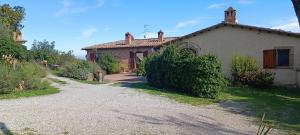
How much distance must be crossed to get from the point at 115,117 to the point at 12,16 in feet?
102

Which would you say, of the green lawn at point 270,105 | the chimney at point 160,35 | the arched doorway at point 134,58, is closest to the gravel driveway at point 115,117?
the green lawn at point 270,105

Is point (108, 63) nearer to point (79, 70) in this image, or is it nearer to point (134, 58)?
point (134, 58)

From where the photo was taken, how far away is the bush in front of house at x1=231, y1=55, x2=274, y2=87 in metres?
20.3

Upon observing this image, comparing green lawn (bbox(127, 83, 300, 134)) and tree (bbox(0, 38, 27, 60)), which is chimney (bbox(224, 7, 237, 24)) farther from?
tree (bbox(0, 38, 27, 60))

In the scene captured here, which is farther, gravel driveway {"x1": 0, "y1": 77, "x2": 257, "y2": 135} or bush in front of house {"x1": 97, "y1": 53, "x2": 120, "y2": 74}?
bush in front of house {"x1": 97, "y1": 53, "x2": 120, "y2": 74}

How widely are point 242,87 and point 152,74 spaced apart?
5.34 meters

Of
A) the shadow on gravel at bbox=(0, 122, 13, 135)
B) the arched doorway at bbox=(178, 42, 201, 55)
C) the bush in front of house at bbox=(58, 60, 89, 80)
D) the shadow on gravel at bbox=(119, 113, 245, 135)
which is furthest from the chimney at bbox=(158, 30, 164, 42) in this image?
the shadow on gravel at bbox=(0, 122, 13, 135)

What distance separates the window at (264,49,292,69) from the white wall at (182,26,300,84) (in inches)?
12.3

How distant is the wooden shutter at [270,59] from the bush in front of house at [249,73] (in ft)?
1.76

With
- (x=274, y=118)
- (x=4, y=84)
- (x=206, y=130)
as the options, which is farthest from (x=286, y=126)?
(x=4, y=84)

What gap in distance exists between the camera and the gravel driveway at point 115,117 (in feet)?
25.9

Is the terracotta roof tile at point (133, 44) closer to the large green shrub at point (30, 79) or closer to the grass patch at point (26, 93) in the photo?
the large green shrub at point (30, 79)

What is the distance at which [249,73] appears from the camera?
20797 millimetres

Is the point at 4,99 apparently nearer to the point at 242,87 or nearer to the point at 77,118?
the point at 77,118
